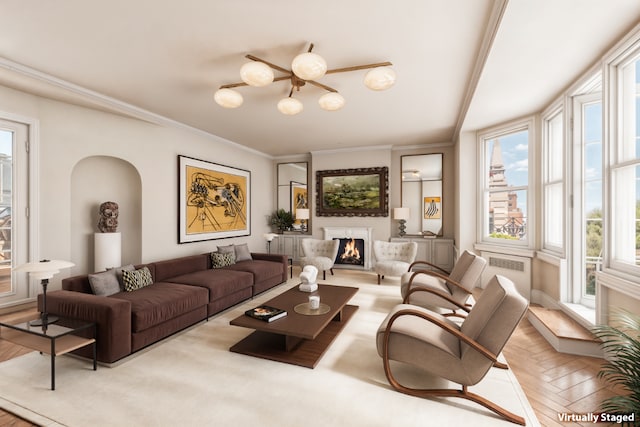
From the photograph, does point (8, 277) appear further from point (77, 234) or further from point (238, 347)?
point (238, 347)

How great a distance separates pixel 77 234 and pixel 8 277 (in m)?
0.87

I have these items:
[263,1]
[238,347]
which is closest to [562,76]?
[263,1]

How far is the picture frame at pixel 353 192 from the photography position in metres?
6.63

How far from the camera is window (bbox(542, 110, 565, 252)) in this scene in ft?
11.9

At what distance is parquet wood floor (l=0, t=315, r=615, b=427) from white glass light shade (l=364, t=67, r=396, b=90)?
9.05ft

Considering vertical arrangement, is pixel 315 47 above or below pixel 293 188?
above

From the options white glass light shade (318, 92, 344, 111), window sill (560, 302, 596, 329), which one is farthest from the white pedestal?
window sill (560, 302, 596, 329)

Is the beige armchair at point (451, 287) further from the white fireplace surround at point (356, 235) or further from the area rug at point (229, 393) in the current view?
the white fireplace surround at point (356, 235)

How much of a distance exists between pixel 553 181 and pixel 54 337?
5358 millimetres

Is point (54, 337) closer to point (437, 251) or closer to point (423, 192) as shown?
point (437, 251)

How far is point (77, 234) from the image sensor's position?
160 inches

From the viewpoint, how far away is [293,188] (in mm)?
7621

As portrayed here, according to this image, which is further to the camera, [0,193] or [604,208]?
[0,193]

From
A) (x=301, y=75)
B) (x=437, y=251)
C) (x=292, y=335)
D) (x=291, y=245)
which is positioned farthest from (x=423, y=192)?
(x=292, y=335)
